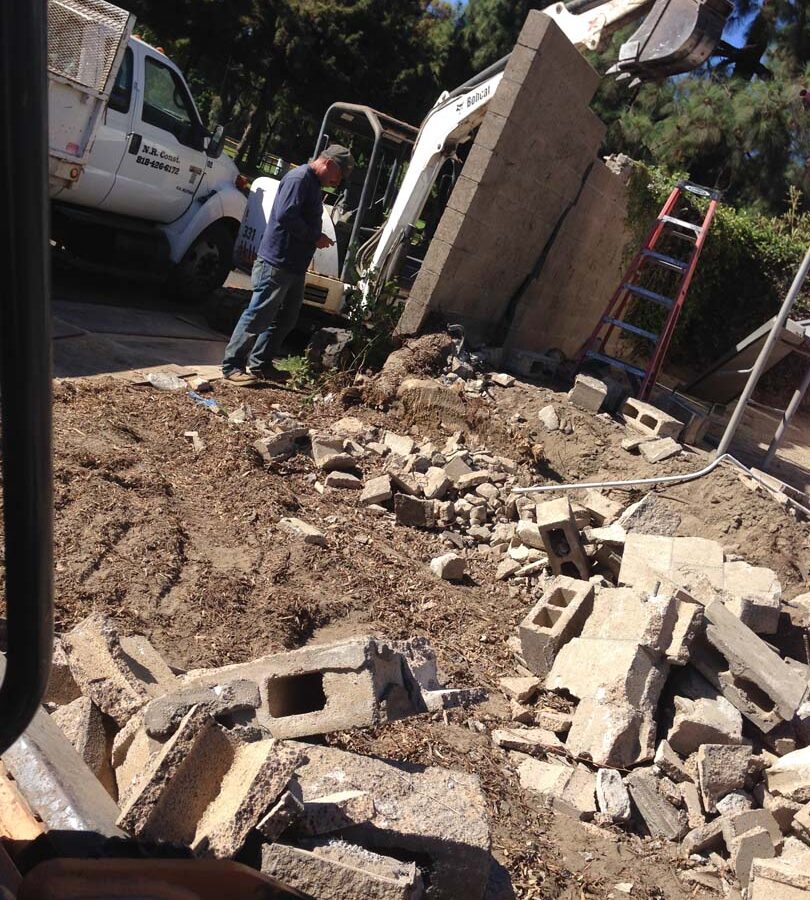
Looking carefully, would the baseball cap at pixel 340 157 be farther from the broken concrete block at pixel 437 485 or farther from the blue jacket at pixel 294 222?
the broken concrete block at pixel 437 485

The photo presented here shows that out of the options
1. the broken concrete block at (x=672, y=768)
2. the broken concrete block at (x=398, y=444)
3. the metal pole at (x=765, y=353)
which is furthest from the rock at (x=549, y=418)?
the broken concrete block at (x=672, y=768)

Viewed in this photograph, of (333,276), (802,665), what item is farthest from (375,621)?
(333,276)

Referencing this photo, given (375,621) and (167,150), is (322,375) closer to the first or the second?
(167,150)

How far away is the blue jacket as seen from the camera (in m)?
7.60

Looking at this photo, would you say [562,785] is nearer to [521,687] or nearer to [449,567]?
[521,687]

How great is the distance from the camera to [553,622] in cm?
525

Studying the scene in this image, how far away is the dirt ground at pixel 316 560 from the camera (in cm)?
379

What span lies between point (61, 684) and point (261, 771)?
1226 mm

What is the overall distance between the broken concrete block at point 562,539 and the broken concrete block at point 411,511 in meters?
0.78

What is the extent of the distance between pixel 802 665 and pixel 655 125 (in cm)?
1804

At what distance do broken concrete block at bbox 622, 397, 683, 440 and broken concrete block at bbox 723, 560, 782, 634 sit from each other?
2.71m

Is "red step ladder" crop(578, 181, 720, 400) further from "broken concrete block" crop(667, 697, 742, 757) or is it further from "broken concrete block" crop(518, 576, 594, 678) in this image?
"broken concrete block" crop(667, 697, 742, 757)

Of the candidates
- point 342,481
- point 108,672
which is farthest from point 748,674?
point 108,672

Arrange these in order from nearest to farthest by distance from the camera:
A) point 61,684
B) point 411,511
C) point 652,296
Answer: point 61,684 → point 411,511 → point 652,296
